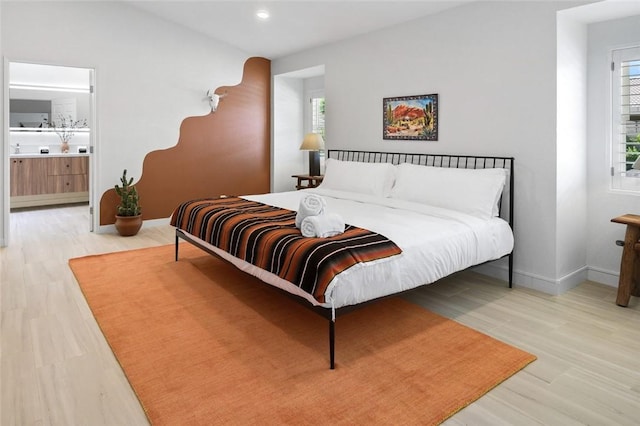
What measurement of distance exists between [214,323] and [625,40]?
388cm

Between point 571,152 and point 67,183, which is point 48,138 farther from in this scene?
point 571,152

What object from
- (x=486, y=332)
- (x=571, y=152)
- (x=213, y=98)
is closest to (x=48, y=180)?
(x=213, y=98)

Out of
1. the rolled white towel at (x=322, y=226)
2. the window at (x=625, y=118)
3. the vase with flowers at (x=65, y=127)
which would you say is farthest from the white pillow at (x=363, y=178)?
the vase with flowers at (x=65, y=127)

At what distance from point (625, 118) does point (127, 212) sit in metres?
5.45

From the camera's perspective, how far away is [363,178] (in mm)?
4812

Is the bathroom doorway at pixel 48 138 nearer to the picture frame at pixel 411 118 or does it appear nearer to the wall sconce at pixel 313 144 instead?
the wall sconce at pixel 313 144

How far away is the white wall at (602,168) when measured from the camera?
148 inches

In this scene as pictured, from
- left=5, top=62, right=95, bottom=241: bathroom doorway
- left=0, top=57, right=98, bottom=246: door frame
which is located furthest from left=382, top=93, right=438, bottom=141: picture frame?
left=5, top=62, right=95, bottom=241: bathroom doorway

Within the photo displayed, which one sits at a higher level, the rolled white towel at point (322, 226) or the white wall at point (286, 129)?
the white wall at point (286, 129)

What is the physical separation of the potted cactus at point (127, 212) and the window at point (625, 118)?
5253mm

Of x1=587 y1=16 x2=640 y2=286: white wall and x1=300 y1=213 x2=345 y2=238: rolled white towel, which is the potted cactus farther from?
x1=587 y1=16 x2=640 y2=286: white wall

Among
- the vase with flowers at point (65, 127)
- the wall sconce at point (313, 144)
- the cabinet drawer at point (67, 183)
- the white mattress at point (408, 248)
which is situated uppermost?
the vase with flowers at point (65, 127)

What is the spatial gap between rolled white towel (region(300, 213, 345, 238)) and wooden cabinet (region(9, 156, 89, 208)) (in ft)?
22.8

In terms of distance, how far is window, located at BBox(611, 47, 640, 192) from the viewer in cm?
367
